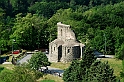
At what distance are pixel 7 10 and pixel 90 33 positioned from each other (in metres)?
64.5

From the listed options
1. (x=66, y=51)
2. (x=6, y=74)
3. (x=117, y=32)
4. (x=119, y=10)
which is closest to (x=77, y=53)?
(x=66, y=51)

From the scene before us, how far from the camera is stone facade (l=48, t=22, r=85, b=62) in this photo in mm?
69188

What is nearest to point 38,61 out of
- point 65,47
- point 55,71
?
point 55,71

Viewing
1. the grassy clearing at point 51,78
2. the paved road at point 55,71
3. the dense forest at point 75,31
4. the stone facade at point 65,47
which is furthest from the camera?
the dense forest at point 75,31

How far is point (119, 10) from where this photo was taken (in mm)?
111438

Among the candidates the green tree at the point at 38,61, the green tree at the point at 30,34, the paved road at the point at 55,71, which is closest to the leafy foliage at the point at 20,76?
the green tree at the point at 38,61

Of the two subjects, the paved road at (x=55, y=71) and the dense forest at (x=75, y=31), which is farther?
the dense forest at (x=75, y=31)

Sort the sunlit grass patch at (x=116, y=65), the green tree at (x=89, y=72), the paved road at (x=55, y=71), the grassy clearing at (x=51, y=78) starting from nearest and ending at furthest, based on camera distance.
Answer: the green tree at (x=89, y=72) < the grassy clearing at (x=51, y=78) < the sunlit grass patch at (x=116, y=65) < the paved road at (x=55, y=71)

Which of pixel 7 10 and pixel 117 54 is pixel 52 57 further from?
pixel 7 10

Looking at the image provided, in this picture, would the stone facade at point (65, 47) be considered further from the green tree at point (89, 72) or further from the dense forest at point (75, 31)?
the green tree at point (89, 72)

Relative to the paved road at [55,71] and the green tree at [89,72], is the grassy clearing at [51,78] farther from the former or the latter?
the green tree at [89,72]

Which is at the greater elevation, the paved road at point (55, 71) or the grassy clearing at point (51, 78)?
the paved road at point (55, 71)

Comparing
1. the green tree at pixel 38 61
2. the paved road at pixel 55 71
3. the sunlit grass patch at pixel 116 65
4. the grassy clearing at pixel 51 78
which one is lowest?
the grassy clearing at pixel 51 78

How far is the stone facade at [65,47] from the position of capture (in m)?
69.2
